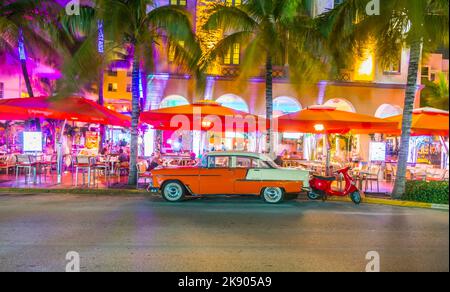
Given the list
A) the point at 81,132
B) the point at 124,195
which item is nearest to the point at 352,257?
the point at 124,195

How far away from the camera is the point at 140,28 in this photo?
47.1 ft

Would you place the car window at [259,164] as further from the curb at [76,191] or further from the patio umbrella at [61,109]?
the patio umbrella at [61,109]

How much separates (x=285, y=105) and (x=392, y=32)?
1252 centimetres

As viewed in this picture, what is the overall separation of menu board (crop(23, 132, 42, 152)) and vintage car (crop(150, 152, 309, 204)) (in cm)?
665

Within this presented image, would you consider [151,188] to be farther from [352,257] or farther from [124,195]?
[352,257]

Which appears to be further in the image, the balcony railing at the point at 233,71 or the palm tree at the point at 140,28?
the balcony railing at the point at 233,71

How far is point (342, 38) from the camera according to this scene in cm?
1341

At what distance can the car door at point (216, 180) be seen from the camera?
11242mm

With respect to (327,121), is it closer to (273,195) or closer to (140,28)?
(273,195)

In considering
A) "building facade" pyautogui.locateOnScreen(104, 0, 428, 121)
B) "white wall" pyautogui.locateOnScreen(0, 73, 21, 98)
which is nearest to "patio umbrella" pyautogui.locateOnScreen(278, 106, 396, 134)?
"building facade" pyautogui.locateOnScreen(104, 0, 428, 121)

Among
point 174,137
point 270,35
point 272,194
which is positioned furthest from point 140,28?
point 174,137

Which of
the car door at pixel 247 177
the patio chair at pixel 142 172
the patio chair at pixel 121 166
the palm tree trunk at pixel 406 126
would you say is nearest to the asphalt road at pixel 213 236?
the car door at pixel 247 177

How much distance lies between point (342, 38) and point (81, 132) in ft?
77.6

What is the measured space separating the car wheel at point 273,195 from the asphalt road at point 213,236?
17.2 inches
